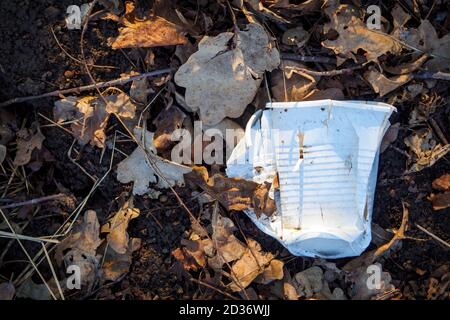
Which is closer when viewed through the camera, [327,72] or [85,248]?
[327,72]

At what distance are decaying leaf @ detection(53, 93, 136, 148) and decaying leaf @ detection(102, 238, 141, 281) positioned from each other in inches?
20.6

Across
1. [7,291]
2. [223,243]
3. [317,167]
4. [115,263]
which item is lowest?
[7,291]

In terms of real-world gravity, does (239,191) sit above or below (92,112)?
below

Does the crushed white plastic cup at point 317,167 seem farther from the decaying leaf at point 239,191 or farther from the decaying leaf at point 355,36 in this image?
the decaying leaf at point 355,36

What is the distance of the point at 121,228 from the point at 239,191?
0.59 m

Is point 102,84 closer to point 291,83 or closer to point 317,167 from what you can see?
point 291,83

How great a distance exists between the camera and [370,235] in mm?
1949

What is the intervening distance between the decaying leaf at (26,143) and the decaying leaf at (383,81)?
1575 millimetres

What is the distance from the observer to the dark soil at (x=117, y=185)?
1.98 m

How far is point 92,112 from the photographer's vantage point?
198 centimetres

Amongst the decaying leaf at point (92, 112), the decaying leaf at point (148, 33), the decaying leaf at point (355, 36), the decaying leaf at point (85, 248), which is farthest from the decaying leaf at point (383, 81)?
the decaying leaf at point (85, 248)

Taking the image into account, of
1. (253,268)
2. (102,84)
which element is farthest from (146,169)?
(253,268)
